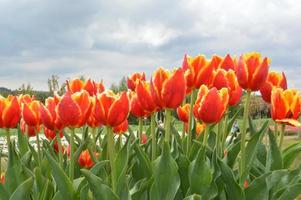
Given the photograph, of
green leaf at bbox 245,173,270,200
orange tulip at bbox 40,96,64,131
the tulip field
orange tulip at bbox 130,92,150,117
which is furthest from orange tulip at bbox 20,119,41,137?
green leaf at bbox 245,173,270,200

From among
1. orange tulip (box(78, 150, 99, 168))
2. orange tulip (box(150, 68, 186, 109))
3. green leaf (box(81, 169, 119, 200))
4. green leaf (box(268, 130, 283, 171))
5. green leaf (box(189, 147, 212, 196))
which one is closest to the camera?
green leaf (box(81, 169, 119, 200))

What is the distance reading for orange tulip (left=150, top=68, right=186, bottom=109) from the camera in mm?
2406

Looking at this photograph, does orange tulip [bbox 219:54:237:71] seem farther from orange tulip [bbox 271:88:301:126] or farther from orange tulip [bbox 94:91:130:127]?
orange tulip [bbox 94:91:130:127]

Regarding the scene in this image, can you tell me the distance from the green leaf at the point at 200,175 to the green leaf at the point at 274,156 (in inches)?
23.7

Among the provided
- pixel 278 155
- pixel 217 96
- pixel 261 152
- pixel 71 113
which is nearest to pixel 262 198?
pixel 278 155

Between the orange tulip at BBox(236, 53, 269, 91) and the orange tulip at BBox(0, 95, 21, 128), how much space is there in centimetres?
126

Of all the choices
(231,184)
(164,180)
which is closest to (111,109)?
(164,180)

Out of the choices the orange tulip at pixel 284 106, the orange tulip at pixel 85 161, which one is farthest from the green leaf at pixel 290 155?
the orange tulip at pixel 85 161

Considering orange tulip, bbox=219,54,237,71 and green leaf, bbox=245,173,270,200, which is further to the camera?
orange tulip, bbox=219,54,237,71

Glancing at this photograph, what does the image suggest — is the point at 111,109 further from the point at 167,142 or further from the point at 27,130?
the point at 27,130

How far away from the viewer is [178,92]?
241 centimetres

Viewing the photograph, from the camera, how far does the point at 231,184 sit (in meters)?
2.58

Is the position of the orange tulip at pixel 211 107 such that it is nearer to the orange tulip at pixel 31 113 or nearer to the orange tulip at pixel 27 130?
the orange tulip at pixel 31 113

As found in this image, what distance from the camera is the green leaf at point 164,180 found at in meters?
2.47
